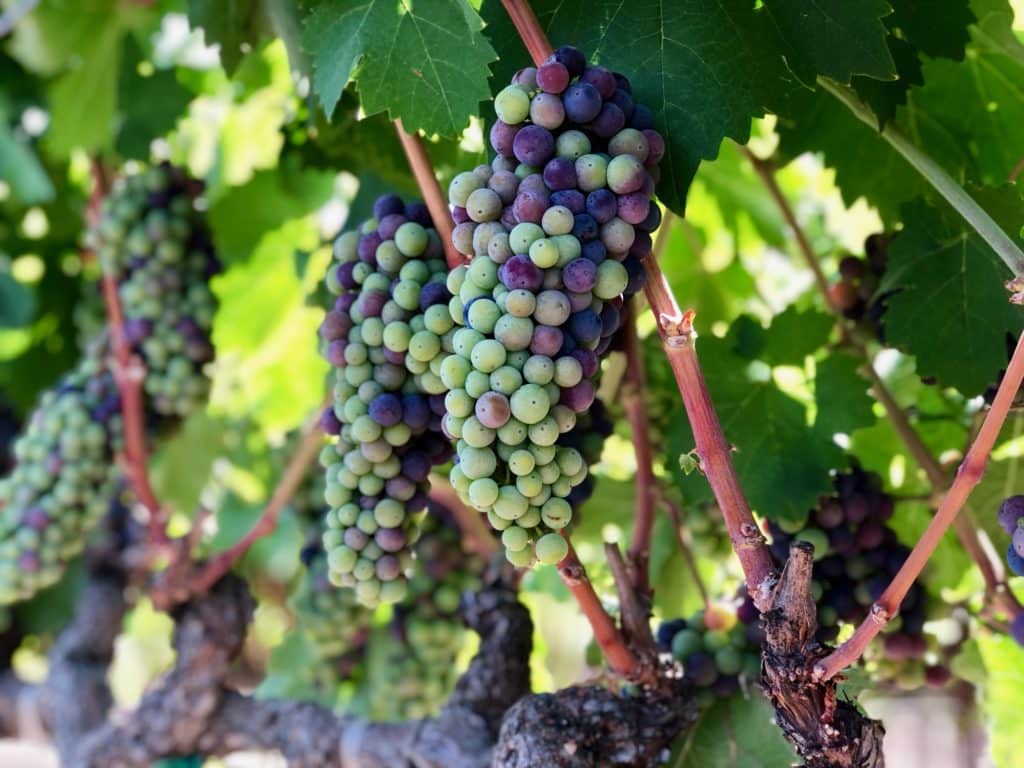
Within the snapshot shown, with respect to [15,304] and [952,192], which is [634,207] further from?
[15,304]

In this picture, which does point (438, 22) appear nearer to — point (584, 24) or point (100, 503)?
point (584, 24)

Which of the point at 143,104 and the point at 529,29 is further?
the point at 143,104

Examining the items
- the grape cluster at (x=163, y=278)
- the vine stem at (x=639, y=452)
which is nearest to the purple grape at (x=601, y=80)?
the vine stem at (x=639, y=452)

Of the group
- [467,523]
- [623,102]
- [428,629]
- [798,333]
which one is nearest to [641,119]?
[623,102]

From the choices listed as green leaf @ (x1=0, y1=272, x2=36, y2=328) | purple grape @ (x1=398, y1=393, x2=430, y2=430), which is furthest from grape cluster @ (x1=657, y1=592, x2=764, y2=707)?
green leaf @ (x1=0, y1=272, x2=36, y2=328)

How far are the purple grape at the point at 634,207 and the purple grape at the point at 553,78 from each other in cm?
10

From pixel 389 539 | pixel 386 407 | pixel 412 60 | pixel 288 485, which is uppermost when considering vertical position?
pixel 412 60

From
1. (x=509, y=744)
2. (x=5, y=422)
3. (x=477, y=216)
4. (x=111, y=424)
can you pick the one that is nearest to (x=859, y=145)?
(x=477, y=216)

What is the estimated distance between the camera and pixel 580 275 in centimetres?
76

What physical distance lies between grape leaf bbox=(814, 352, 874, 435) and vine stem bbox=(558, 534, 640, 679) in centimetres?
36

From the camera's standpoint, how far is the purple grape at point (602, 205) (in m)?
0.78

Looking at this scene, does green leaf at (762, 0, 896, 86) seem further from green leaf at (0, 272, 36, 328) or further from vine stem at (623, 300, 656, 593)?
green leaf at (0, 272, 36, 328)

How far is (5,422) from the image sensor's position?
2.50 meters

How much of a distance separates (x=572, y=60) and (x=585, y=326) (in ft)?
0.70
